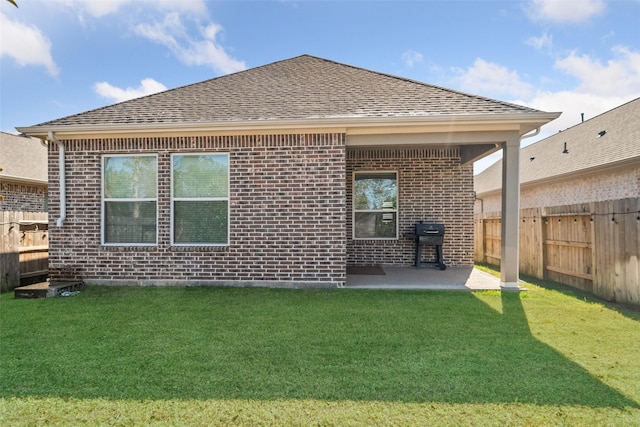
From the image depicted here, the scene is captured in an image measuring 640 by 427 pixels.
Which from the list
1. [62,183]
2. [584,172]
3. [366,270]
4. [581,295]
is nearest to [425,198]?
[366,270]

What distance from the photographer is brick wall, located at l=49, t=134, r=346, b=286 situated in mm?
6551

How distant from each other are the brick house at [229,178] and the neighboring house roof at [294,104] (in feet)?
0.14

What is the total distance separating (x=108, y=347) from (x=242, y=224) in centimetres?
330

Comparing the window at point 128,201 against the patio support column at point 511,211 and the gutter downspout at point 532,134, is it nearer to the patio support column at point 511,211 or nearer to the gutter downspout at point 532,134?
the patio support column at point 511,211

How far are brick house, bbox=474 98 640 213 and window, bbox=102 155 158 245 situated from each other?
1092cm

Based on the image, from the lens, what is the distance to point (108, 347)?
12.1 ft

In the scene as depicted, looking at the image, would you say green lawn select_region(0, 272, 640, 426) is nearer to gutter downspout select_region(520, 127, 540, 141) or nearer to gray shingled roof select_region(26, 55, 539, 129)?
gutter downspout select_region(520, 127, 540, 141)

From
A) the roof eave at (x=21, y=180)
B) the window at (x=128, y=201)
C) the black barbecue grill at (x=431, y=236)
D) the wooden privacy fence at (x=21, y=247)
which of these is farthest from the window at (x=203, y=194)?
the roof eave at (x=21, y=180)

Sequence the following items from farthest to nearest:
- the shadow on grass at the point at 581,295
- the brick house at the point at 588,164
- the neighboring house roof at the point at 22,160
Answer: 1. the neighboring house roof at the point at 22,160
2. the brick house at the point at 588,164
3. the shadow on grass at the point at 581,295

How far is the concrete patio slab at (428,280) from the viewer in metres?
6.54

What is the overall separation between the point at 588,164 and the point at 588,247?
5373 millimetres

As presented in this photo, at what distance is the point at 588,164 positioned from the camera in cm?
1029

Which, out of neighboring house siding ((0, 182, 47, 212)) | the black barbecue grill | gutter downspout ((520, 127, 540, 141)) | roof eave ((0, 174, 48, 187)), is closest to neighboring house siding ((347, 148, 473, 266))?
the black barbecue grill

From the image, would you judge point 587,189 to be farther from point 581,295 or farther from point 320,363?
point 320,363
